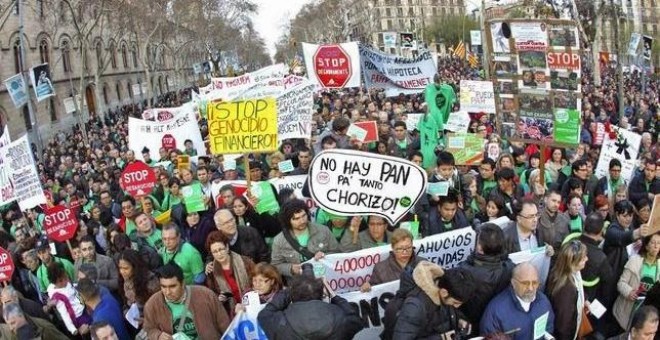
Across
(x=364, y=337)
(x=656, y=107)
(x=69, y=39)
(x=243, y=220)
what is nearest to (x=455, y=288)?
(x=364, y=337)

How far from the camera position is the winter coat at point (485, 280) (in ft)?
13.5

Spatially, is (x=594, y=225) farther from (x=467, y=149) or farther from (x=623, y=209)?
(x=467, y=149)

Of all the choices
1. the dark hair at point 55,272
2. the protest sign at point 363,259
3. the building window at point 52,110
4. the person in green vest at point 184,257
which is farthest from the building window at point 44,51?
the protest sign at point 363,259

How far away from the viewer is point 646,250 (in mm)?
4598

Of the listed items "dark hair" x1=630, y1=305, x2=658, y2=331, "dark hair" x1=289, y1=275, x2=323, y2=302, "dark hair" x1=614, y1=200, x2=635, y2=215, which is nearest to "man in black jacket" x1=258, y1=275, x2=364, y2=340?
"dark hair" x1=289, y1=275, x2=323, y2=302

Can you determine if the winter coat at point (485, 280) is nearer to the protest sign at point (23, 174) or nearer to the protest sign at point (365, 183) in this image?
the protest sign at point (365, 183)

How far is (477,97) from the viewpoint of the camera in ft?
41.6

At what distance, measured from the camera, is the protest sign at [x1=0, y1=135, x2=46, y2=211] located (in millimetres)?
7871

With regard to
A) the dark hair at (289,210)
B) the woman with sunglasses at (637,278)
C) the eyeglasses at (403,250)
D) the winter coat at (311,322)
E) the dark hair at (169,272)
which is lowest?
the woman with sunglasses at (637,278)

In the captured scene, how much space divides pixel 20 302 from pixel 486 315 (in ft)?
12.0

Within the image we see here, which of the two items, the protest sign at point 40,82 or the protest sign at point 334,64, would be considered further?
the protest sign at point 40,82

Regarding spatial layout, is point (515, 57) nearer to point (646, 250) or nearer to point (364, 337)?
point (646, 250)

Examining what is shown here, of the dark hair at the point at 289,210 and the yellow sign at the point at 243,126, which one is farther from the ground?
the yellow sign at the point at 243,126

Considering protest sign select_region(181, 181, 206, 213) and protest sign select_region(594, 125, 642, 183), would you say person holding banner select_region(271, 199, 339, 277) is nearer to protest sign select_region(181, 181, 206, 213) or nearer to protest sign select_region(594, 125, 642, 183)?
protest sign select_region(181, 181, 206, 213)
